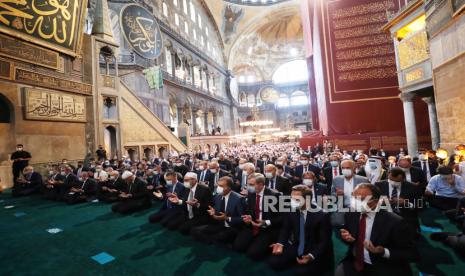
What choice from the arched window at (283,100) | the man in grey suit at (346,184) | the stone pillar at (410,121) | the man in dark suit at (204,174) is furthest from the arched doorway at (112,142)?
the arched window at (283,100)

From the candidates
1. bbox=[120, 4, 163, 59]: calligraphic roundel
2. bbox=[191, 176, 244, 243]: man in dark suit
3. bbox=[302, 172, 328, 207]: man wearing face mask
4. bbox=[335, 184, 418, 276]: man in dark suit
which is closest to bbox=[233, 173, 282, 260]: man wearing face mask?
bbox=[191, 176, 244, 243]: man in dark suit

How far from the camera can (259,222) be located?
2.89 metres

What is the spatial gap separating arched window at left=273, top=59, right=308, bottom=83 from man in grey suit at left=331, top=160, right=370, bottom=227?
35280 mm

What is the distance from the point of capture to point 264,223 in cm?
288

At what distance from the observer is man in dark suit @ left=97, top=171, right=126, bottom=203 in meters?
6.01

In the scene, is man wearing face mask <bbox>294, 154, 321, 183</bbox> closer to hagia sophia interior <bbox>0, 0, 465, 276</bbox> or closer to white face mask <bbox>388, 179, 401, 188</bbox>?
hagia sophia interior <bbox>0, 0, 465, 276</bbox>

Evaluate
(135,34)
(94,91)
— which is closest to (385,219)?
(94,91)

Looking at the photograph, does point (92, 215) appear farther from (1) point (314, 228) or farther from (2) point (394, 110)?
(2) point (394, 110)

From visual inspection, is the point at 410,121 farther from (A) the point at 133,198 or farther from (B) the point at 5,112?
(B) the point at 5,112

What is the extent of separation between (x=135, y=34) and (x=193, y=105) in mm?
8878

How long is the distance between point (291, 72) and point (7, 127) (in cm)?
3589

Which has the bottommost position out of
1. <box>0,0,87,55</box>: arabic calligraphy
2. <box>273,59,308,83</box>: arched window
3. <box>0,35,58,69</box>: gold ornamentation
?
<box>0,35,58,69</box>: gold ornamentation

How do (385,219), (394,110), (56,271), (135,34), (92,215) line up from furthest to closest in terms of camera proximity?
(135,34)
(394,110)
(92,215)
(56,271)
(385,219)

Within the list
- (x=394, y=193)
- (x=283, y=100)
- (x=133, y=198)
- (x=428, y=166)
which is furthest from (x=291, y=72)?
(x=394, y=193)
